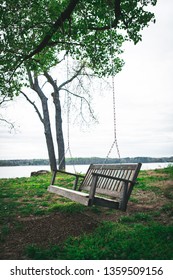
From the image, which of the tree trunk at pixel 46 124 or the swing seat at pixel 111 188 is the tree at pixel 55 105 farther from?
the swing seat at pixel 111 188

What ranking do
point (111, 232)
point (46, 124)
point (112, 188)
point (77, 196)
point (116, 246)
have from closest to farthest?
1. point (116, 246)
2. point (111, 232)
3. point (77, 196)
4. point (112, 188)
5. point (46, 124)

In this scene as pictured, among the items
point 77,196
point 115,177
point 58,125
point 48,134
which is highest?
point 58,125

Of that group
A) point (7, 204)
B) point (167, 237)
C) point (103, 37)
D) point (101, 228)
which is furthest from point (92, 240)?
point (103, 37)

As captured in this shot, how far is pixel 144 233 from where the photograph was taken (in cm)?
445

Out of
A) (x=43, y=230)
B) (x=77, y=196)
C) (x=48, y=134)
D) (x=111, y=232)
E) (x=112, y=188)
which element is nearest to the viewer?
(x=111, y=232)

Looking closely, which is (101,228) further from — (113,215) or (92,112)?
(92,112)

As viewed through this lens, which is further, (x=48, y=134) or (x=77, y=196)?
(x=48, y=134)

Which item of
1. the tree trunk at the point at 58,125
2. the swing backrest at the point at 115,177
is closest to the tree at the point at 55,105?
the tree trunk at the point at 58,125

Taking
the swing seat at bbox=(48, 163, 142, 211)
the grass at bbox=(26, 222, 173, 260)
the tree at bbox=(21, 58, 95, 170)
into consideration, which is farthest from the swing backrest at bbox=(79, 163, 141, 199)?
the tree at bbox=(21, 58, 95, 170)

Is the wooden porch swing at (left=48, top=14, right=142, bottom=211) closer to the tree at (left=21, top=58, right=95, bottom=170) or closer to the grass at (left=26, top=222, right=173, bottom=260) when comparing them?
the grass at (left=26, top=222, right=173, bottom=260)

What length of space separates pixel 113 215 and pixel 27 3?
21.3 ft

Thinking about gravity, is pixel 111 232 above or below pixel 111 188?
below

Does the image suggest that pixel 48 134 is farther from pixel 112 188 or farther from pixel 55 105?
pixel 112 188

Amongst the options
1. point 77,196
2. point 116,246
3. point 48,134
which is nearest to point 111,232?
point 116,246
